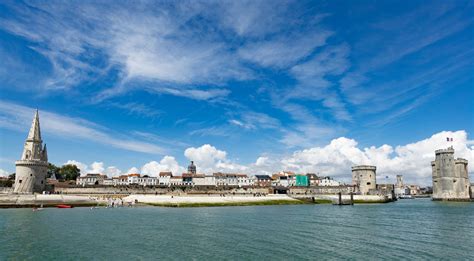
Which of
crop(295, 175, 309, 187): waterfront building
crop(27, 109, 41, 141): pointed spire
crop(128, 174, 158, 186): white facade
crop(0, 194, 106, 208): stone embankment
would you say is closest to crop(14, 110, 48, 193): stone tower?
crop(27, 109, 41, 141): pointed spire

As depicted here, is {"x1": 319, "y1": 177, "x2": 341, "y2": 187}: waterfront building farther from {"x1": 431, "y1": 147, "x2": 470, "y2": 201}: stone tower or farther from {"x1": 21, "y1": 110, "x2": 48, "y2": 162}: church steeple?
{"x1": 21, "y1": 110, "x2": 48, "y2": 162}: church steeple

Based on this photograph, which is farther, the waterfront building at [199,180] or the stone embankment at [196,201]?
the waterfront building at [199,180]

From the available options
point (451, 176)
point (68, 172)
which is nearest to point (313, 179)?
point (451, 176)

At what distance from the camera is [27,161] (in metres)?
86.1

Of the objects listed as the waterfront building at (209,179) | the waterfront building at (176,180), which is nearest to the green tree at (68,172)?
the waterfront building at (176,180)

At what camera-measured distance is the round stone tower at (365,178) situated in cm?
12262

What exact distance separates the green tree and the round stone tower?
111 metres

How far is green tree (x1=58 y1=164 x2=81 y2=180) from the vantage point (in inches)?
5664

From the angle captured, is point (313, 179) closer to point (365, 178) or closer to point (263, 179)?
point (263, 179)

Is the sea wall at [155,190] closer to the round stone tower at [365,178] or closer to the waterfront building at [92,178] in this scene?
the round stone tower at [365,178]

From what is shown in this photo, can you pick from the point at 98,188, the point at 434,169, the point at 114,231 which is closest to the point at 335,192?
the point at 434,169

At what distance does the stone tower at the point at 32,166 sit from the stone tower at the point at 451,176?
118 metres

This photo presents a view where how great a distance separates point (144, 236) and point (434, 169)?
404 feet

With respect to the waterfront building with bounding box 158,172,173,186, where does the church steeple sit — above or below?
above
